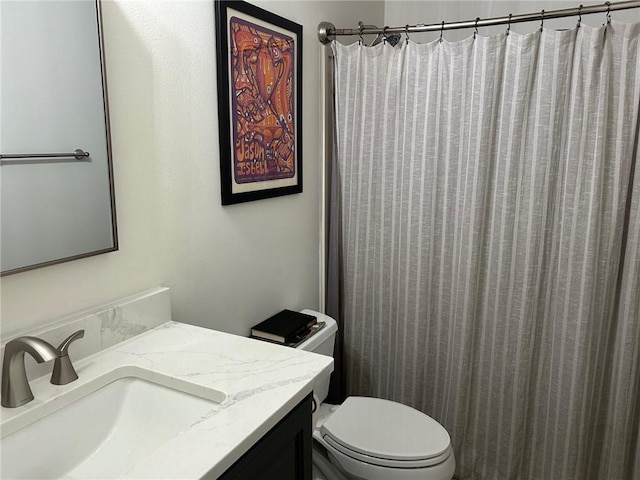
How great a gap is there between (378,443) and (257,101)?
1.21m

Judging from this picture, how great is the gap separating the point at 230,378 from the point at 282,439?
17 cm

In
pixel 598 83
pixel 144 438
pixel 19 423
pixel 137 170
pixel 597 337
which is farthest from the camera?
pixel 597 337

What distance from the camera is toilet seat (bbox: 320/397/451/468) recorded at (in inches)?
62.2

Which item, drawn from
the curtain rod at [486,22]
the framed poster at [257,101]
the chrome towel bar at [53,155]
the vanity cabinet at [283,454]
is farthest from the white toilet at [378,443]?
the curtain rod at [486,22]

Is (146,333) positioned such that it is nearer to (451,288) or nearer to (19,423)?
(19,423)

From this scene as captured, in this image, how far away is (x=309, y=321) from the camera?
1873 mm

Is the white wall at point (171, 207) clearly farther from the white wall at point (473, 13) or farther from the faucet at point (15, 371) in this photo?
the white wall at point (473, 13)

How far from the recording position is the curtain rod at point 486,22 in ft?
5.22

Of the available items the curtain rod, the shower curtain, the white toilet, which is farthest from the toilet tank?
the curtain rod

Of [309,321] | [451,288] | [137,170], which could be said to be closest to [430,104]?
[451,288]

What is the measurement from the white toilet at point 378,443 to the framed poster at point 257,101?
61 cm

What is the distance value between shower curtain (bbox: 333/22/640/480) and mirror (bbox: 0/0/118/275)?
117 cm

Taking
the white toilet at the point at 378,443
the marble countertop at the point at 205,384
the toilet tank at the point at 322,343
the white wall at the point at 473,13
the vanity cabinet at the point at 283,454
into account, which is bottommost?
the white toilet at the point at 378,443

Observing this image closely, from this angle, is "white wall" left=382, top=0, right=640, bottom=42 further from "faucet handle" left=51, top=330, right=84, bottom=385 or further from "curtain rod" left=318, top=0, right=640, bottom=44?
"faucet handle" left=51, top=330, right=84, bottom=385
